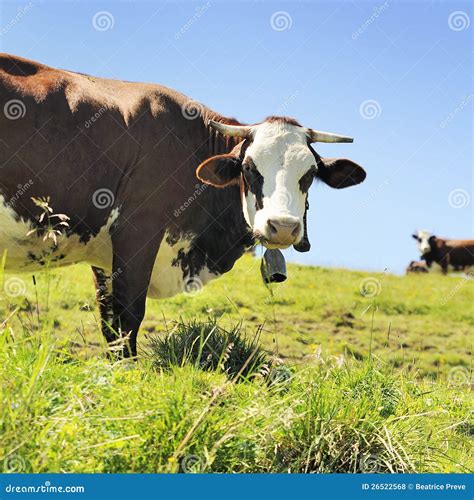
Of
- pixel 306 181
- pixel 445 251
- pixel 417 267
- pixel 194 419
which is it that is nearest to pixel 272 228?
pixel 306 181

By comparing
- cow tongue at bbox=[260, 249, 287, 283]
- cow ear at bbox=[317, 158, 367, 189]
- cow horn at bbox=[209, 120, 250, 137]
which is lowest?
cow tongue at bbox=[260, 249, 287, 283]

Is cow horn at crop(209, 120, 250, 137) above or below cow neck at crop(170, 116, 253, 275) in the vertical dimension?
above

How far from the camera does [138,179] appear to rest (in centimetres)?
754

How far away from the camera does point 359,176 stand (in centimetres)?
824

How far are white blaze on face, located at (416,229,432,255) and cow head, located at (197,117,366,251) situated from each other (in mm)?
23848

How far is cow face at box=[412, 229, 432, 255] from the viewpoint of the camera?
3099 centimetres

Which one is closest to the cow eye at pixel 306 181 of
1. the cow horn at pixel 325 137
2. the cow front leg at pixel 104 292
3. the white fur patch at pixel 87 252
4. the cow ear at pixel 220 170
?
the cow horn at pixel 325 137

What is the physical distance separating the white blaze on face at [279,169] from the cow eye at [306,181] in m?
0.05

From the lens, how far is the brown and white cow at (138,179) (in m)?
7.01

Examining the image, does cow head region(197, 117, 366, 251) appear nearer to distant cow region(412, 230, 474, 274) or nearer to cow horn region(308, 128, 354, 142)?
cow horn region(308, 128, 354, 142)

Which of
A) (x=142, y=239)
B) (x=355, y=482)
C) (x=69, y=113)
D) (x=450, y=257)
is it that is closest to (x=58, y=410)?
(x=355, y=482)

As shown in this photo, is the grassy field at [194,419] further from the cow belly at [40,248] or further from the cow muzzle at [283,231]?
the cow belly at [40,248]

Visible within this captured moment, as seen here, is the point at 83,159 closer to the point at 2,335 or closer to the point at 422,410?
the point at 2,335

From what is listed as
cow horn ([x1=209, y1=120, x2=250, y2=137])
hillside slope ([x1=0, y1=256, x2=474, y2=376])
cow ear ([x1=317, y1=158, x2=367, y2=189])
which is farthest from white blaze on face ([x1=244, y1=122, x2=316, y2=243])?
hillside slope ([x1=0, y1=256, x2=474, y2=376])
